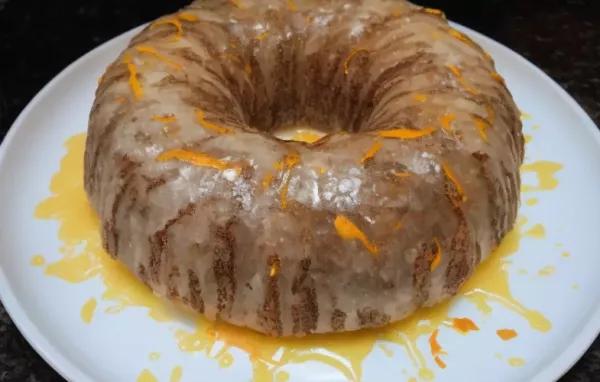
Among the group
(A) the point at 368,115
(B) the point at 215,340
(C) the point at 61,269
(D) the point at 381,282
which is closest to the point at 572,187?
(A) the point at 368,115

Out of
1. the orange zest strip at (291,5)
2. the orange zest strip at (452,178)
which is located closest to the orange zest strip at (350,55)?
the orange zest strip at (291,5)

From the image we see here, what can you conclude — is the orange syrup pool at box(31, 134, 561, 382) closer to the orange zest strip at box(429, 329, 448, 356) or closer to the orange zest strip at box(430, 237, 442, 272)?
the orange zest strip at box(429, 329, 448, 356)

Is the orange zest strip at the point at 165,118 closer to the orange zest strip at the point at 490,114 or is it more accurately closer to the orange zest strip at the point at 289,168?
the orange zest strip at the point at 289,168

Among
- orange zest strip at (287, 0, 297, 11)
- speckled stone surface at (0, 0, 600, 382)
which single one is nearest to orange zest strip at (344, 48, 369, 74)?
orange zest strip at (287, 0, 297, 11)

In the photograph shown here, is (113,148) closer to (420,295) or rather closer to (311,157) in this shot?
(311,157)

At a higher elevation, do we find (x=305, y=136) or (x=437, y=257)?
(x=437, y=257)

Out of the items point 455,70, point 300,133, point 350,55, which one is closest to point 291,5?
point 350,55

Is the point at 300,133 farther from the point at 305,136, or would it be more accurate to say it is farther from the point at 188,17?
the point at 188,17
